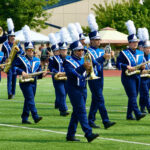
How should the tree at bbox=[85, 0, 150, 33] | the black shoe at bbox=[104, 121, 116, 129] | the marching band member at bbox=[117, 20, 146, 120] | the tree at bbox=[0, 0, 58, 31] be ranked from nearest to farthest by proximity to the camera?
the black shoe at bbox=[104, 121, 116, 129] < the marching band member at bbox=[117, 20, 146, 120] < the tree at bbox=[0, 0, 58, 31] < the tree at bbox=[85, 0, 150, 33]

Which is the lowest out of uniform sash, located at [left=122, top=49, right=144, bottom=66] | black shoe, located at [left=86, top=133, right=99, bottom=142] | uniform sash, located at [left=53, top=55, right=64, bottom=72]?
black shoe, located at [left=86, top=133, right=99, bottom=142]

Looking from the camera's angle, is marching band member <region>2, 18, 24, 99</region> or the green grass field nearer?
the green grass field

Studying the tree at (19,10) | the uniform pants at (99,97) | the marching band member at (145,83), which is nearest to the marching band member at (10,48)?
the marching band member at (145,83)

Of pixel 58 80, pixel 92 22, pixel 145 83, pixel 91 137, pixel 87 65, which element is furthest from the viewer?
pixel 58 80

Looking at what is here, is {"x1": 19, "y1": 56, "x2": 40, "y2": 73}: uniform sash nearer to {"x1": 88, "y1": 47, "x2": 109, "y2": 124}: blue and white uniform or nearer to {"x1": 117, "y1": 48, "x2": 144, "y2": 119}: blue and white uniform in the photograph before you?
{"x1": 88, "y1": 47, "x2": 109, "y2": 124}: blue and white uniform

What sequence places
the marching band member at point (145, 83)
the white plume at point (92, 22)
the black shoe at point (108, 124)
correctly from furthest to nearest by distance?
the marching band member at point (145, 83) → the white plume at point (92, 22) → the black shoe at point (108, 124)

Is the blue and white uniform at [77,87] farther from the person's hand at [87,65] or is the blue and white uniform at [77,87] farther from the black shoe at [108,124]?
the black shoe at [108,124]

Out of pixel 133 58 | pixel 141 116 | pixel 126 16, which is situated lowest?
pixel 141 116

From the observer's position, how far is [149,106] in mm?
14117

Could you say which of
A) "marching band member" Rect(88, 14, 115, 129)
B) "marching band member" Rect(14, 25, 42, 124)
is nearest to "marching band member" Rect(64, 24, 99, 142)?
"marching band member" Rect(88, 14, 115, 129)

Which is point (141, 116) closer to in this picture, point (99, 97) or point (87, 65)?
point (99, 97)

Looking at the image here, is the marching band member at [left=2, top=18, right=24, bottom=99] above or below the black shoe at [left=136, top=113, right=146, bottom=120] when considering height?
above

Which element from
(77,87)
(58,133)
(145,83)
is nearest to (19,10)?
(145,83)

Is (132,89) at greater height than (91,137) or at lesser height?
greater
